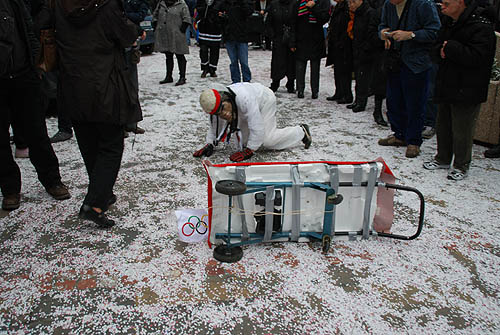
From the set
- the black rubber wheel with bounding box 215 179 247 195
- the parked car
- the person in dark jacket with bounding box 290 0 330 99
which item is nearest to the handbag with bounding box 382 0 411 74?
the person in dark jacket with bounding box 290 0 330 99

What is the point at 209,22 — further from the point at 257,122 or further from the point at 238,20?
the point at 257,122

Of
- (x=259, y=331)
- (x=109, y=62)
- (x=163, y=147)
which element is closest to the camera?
(x=259, y=331)

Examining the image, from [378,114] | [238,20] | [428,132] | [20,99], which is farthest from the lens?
[238,20]

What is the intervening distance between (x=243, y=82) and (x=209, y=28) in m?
3.47

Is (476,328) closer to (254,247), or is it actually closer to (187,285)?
(254,247)

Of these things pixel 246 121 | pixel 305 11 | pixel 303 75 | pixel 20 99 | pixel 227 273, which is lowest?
pixel 227 273

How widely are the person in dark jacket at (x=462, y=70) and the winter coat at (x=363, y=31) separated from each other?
1.94 m

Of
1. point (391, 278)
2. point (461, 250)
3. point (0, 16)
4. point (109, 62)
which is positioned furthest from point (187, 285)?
point (0, 16)

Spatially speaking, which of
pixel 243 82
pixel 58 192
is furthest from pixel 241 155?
pixel 58 192

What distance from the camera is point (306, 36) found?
6.08 m

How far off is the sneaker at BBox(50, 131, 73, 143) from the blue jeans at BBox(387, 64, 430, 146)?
3650mm

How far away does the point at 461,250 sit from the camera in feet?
8.09

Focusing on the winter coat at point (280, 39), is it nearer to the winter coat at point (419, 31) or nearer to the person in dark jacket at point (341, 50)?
the person in dark jacket at point (341, 50)

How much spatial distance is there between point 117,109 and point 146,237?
2.83 feet
